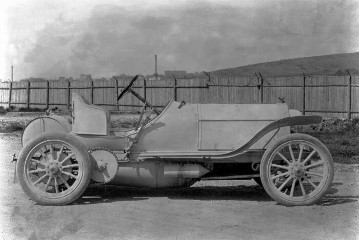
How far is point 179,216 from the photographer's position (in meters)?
5.67

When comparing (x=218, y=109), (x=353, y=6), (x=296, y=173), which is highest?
(x=353, y=6)

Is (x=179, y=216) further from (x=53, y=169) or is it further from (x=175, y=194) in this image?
(x=53, y=169)

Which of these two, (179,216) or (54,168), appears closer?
(179,216)

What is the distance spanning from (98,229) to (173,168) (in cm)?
167

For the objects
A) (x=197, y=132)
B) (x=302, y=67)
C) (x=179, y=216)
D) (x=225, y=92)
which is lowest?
(x=179, y=216)

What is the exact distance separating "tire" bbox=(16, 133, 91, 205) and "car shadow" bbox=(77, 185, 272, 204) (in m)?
0.30

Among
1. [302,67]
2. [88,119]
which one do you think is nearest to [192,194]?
[88,119]

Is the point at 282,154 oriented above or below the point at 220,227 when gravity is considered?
above

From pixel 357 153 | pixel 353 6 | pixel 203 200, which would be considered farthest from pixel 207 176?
pixel 357 153

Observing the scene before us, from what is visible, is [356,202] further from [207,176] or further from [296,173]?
[207,176]

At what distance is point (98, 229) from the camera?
5059 mm

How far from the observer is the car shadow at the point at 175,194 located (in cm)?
672

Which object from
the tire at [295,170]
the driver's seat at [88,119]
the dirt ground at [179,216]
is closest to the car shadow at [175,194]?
the dirt ground at [179,216]

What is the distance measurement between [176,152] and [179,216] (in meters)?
1.00
